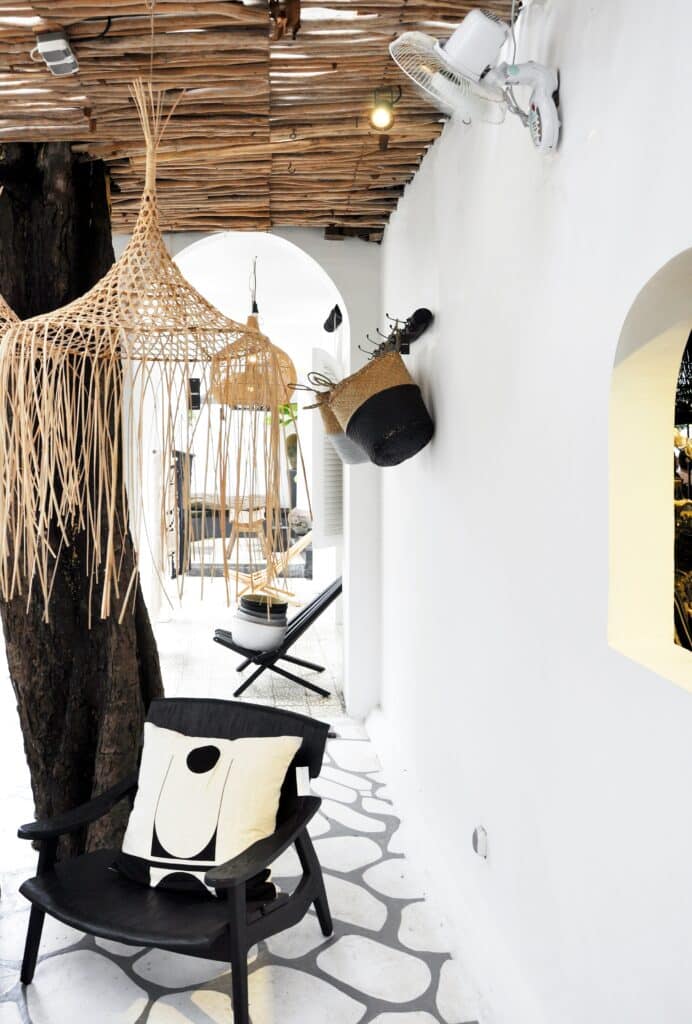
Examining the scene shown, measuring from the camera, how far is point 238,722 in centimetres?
274

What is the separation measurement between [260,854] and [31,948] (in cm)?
73

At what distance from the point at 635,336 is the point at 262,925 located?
1733 mm

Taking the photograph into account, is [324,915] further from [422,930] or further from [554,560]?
[554,560]

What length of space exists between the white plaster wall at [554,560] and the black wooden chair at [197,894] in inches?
20.2

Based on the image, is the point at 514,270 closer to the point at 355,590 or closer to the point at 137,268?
the point at 137,268

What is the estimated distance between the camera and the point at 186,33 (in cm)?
228

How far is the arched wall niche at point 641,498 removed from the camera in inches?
62.2

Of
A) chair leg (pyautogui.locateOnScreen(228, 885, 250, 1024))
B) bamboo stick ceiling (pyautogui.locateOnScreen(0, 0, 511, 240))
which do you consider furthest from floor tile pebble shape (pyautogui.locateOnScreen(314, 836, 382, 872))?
bamboo stick ceiling (pyautogui.locateOnScreen(0, 0, 511, 240))

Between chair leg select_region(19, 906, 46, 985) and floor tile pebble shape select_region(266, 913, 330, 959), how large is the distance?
67cm

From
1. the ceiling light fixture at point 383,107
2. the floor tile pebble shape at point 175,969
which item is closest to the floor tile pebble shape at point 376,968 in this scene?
the floor tile pebble shape at point 175,969

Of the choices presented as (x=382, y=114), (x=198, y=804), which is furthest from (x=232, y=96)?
(x=198, y=804)

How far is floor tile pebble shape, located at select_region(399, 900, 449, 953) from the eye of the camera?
2607 mm

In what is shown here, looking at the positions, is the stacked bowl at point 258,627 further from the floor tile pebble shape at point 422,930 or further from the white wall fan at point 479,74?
the white wall fan at point 479,74

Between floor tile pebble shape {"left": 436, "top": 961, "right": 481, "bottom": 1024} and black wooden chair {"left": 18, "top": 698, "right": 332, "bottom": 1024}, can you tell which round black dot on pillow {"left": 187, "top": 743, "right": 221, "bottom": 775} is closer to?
black wooden chair {"left": 18, "top": 698, "right": 332, "bottom": 1024}
